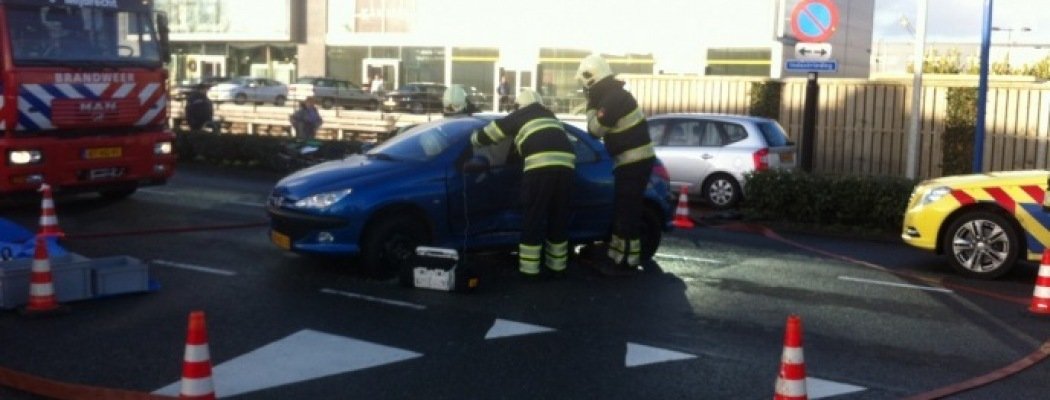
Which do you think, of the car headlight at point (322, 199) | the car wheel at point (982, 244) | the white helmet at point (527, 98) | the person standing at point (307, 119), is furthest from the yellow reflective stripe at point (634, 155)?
the person standing at point (307, 119)

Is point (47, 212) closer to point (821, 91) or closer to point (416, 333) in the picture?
point (416, 333)

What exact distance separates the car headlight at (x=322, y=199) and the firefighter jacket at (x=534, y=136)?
4.04 ft

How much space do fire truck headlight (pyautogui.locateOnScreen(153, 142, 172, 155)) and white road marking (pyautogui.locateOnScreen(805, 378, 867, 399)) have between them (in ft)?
33.7

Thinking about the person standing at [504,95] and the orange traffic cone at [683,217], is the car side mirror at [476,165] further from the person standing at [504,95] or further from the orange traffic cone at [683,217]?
the person standing at [504,95]

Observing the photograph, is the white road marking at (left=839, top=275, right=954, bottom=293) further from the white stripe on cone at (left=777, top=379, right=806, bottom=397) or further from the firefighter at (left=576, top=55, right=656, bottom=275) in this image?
the white stripe on cone at (left=777, top=379, right=806, bottom=397)

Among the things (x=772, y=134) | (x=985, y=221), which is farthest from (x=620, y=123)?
(x=772, y=134)

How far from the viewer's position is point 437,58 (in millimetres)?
56094

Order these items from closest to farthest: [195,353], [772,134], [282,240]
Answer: [195,353] < [282,240] < [772,134]

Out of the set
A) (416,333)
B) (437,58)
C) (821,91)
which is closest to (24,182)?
(416,333)

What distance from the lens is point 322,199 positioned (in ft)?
33.4

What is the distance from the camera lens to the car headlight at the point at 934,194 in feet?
38.1

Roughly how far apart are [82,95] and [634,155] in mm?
6880

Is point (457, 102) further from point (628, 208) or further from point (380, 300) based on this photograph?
point (380, 300)

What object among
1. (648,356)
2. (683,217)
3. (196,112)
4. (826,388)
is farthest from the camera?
(196,112)
